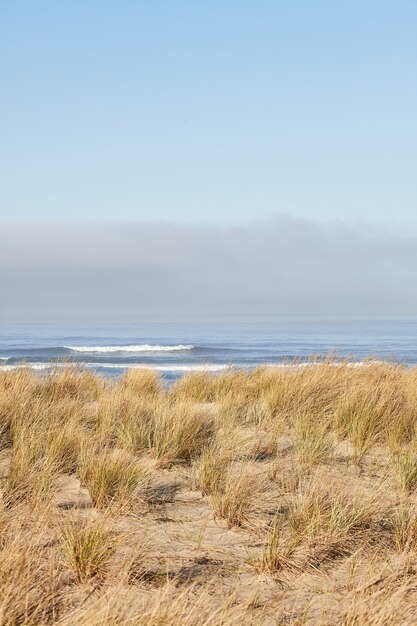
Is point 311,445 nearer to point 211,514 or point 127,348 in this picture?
point 211,514

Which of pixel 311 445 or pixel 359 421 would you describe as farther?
pixel 359 421

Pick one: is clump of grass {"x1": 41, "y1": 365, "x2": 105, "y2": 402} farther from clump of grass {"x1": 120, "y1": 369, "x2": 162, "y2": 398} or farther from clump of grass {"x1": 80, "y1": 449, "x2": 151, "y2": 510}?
clump of grass {"x1": 80, "y1": 449, "x2": 151, "y2": 510}

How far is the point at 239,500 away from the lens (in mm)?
4117

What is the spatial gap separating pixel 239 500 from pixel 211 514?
0.24 meters

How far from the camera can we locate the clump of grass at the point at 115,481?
4.25 metres

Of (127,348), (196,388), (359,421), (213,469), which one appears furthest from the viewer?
(127,348)

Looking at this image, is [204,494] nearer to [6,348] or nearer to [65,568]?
[65,568]

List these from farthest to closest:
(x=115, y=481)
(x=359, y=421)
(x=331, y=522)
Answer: (x=359, y=421) < (x=115, y=481) < (x=331, y=522)

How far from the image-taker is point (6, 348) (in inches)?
1366

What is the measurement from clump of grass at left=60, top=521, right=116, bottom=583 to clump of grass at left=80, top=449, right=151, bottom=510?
81 cm

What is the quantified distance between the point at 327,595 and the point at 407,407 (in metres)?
4.37

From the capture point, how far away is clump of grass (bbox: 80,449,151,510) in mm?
4250

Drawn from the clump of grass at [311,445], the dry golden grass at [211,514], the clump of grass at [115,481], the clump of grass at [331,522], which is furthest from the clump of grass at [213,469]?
the clump of grass at [331,522]

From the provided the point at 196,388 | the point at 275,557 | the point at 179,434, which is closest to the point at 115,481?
the point at 179,434
